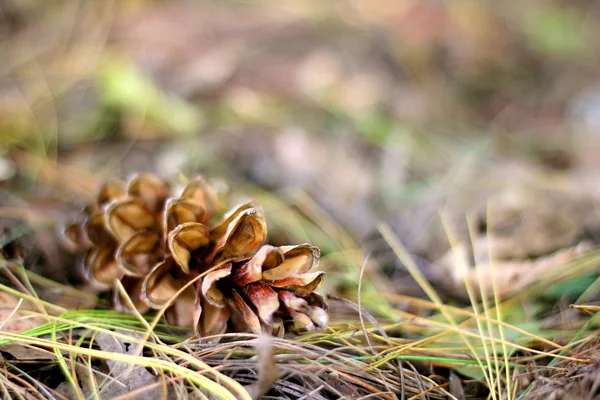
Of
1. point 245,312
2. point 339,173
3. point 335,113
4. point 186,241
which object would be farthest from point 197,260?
point 335,113

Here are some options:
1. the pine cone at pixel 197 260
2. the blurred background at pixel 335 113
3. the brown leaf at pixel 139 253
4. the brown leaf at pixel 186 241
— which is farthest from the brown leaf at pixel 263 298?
the blurred background at pixel 335 113

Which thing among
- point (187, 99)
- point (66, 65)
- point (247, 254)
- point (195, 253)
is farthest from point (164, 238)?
point (66, 65)

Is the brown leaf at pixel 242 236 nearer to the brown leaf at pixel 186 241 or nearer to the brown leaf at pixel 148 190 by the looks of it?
the brown leaf at pixel 186 241

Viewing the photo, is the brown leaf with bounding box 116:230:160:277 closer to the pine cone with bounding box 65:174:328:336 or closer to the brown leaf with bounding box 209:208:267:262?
the pine cone with bounding box 65:174:328:336

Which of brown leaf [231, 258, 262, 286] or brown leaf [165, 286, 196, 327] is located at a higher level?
brown leaf [231, 258, 262, 286]

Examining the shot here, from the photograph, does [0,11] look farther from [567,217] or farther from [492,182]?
[567,217]

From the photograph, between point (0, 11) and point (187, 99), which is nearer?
point (187, 99)

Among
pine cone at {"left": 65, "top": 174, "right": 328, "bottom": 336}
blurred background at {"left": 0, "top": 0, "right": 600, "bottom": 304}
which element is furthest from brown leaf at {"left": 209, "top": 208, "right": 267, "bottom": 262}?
blurred background at {"left": 0, "top": 0, "right": 600, "bottom": 304}

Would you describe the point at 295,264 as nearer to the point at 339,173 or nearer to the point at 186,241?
the point at 186,241
